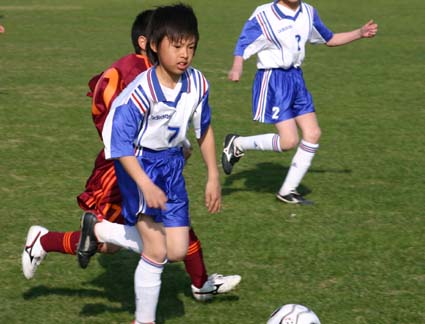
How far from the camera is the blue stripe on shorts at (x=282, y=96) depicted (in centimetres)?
753

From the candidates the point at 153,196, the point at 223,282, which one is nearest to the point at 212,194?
the point at 153,196

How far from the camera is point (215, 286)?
17.4 ft

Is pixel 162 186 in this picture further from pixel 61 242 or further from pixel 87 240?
pixel 61 242

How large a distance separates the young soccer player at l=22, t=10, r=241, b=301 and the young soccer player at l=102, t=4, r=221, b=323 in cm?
37

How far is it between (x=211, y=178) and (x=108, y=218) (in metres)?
0.84

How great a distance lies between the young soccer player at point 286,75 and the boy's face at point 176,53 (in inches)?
118

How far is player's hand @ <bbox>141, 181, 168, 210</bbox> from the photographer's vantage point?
429 cm

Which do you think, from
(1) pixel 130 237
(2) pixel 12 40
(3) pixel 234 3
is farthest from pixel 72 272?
(3) pixel 234 3

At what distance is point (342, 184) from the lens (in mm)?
8070

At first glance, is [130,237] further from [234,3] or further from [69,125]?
[234,3]

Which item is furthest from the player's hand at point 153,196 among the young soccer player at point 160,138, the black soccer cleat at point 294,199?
the black soccer cleat at point 294,199

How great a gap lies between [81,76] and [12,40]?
466cm

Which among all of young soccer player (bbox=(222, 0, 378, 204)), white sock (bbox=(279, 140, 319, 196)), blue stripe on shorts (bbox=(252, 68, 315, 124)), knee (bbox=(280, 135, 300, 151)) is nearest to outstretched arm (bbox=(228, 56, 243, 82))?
Answer: young soccer player (bbox=(222, 0, 378, 204))

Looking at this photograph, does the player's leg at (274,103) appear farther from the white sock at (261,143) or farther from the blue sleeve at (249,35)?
the blue sleeve at (249,35)
